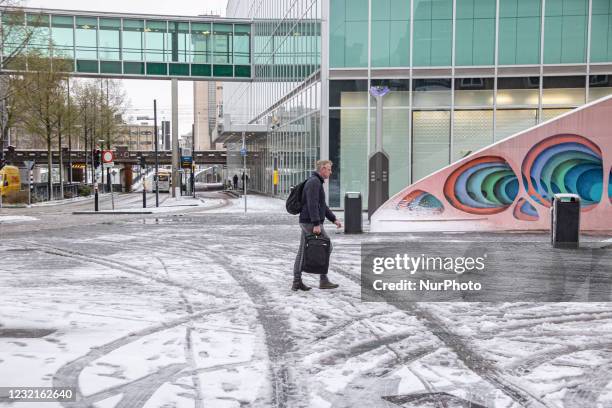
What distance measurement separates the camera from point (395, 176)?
90.4 feet

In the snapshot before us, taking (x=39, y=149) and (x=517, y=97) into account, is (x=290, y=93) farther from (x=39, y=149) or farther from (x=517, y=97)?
(x=39, y=149)

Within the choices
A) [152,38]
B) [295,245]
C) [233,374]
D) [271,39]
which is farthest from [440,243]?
[152,38]

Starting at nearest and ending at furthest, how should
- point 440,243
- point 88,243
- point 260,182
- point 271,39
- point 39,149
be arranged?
point 440,243 < point 88,243 < point 271,39 < point 260,182 < point 39,149

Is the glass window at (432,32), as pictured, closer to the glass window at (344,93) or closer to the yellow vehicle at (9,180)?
the glass window at (344,93)

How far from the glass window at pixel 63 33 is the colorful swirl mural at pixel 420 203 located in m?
33.4

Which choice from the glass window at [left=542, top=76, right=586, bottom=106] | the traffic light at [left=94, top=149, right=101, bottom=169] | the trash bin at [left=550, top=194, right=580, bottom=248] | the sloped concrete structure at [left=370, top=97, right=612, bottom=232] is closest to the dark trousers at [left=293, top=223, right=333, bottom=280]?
the trash bin at [left=550, top=194, right=580, bottom=248]

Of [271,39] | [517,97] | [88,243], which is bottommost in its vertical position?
[88,243]

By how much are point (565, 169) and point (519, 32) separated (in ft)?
41.4

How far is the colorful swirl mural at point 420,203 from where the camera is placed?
17312 millimetres

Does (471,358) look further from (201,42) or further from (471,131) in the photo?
(201,42)

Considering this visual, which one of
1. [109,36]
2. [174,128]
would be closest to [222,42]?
[174,128]

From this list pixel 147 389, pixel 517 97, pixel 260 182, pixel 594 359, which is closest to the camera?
pixel 147 389

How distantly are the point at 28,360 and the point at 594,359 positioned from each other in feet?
17.1

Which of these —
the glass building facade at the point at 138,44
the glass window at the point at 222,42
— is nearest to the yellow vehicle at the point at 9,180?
the glass building facade at the point at 138,44
